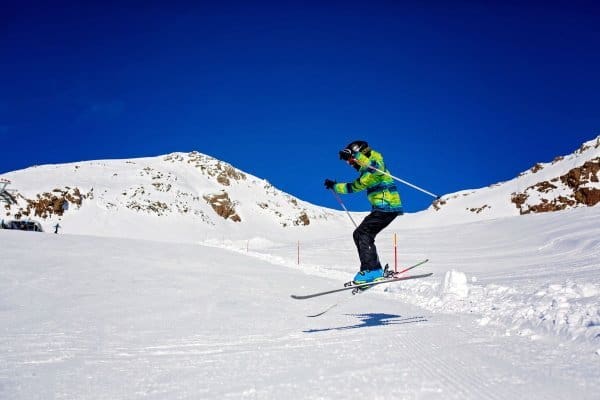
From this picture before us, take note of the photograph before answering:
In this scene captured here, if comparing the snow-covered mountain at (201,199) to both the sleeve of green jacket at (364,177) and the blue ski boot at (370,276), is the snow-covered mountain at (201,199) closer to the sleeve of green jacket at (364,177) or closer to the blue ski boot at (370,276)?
the blue ski boot at (370,276)

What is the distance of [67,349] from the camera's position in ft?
18.4

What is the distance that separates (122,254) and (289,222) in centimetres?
7098

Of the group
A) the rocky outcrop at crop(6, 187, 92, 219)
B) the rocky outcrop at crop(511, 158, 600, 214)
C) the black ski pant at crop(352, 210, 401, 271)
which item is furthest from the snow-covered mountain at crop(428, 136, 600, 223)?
the black ski pant at crop(352, 210, 401, 271)

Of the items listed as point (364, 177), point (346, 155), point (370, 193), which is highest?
point (346, 155)

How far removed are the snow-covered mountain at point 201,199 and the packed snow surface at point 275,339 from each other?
52987mm

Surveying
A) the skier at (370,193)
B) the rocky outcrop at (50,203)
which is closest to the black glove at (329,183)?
the skier at (370,193)

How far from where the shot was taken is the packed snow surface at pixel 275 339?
12.4 feet

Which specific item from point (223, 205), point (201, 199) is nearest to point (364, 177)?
point (223, 205)

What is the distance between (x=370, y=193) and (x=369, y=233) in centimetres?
75

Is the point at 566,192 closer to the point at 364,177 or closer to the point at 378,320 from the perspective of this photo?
the point at 378,320

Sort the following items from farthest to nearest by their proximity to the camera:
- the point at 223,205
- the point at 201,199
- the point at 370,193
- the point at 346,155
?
the point at 223,205, the point at 201,199, the point at 370,193, the point at 346,155

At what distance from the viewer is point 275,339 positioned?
6.26 m

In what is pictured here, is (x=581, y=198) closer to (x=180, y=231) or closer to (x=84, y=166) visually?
(x=180, y=231)

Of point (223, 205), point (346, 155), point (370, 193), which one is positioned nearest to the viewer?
point (346, 155)
